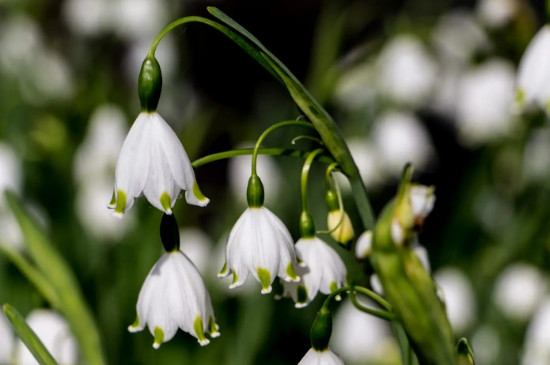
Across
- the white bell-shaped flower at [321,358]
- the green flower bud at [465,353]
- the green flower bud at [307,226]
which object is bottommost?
the green flower bud at [465,353]

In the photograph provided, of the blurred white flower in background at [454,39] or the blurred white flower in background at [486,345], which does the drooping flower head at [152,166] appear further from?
the blurred white flower in background at [454,39]

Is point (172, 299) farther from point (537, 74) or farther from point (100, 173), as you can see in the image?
point (100, 173)

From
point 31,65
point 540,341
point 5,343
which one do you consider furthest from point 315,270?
point 31,65

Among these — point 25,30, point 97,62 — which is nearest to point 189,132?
point 97,62

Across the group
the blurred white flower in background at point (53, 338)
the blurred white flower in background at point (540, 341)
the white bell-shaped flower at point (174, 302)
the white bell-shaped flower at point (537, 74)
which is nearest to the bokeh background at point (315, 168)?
the blurred white flower in background at point (540, 341)

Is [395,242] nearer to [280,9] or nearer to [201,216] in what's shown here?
[201,216]

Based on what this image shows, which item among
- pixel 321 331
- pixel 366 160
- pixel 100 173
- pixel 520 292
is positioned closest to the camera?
pixel 321 331
